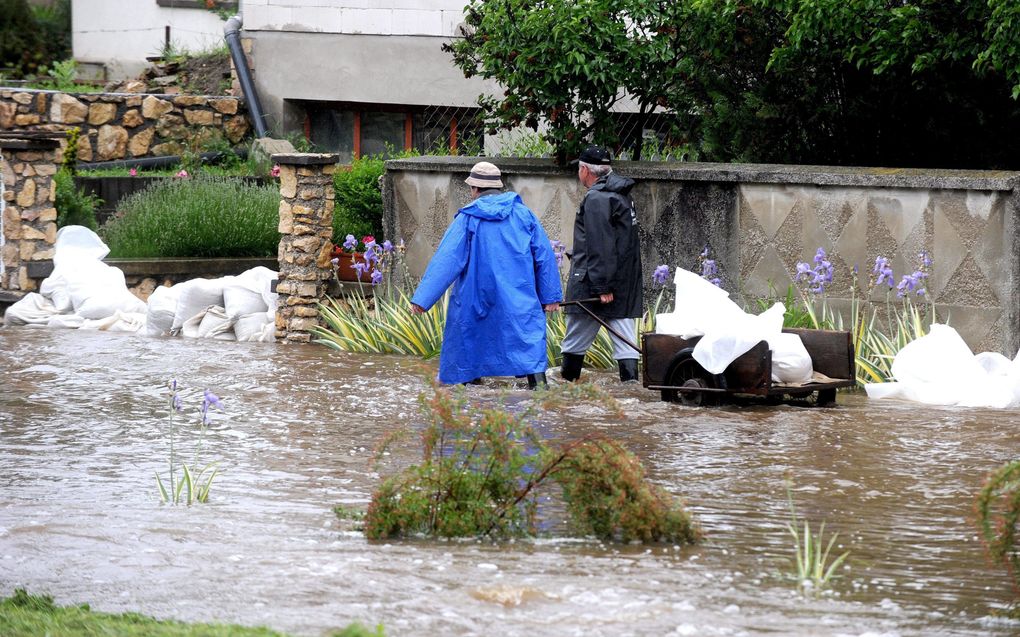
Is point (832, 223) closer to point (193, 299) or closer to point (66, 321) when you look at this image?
point (193, 299)

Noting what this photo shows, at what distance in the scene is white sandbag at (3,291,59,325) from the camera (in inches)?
517

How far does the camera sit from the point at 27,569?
486 centimetres

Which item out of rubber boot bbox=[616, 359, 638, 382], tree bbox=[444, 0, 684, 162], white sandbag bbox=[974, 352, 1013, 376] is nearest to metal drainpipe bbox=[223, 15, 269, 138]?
tree bbox=[444, 0, 684, 162]

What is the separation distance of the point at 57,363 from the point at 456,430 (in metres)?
6.06

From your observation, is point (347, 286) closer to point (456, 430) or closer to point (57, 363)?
point (57, 363)

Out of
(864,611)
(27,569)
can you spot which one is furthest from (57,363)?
(864,611)

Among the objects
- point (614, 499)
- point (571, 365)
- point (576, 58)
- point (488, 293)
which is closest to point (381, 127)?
point (576, 58)

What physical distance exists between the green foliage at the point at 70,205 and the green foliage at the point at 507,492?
10.3 metres

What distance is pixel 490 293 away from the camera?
916 cm

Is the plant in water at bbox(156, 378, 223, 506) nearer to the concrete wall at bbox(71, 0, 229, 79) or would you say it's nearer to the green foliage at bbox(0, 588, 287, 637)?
the green foliage at bbox(0, 588, 287, 637)

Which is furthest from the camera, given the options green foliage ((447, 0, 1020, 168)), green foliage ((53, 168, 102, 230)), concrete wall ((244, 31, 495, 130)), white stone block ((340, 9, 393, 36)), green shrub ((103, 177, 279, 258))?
white stone block ((340, 9, 393, 36))

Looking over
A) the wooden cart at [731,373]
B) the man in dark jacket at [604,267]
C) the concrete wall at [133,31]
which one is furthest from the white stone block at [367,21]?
the wooden cart at [731,373]

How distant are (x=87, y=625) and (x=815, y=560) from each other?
2.36m

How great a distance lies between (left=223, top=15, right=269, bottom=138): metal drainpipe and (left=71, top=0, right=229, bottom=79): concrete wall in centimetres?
179
